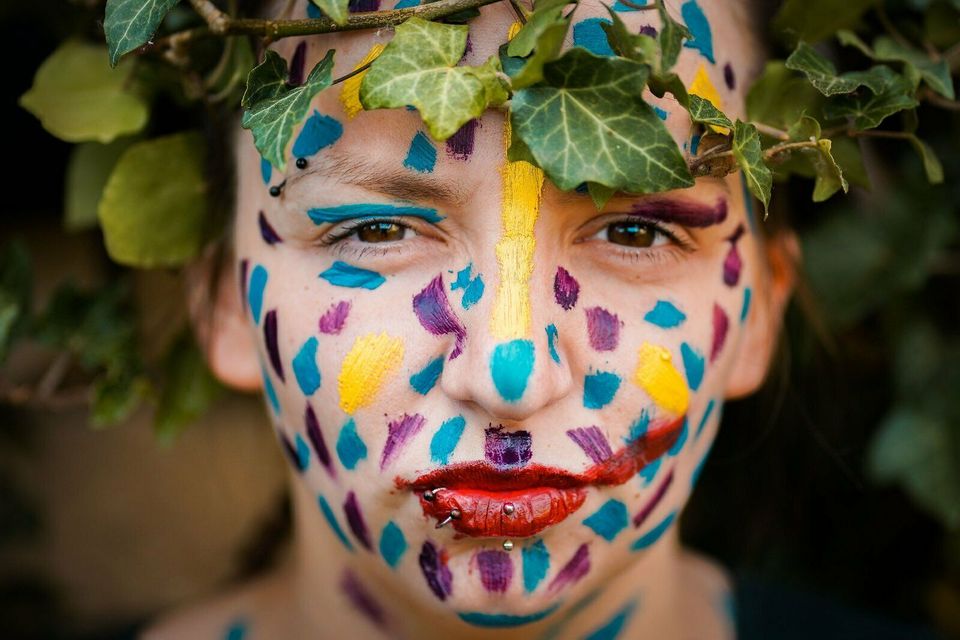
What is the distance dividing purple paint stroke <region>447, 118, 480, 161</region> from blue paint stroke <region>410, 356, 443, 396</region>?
233 millimetres

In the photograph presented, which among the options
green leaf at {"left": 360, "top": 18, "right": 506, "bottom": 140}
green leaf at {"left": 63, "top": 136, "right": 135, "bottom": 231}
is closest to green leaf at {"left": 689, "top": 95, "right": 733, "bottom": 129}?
green leaf at {"left": 360, "top": 18, "right": 506, "bottom": 140}

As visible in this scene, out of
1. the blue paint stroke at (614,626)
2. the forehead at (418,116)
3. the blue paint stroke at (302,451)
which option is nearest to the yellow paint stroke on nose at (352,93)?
the forehead at (418,116)

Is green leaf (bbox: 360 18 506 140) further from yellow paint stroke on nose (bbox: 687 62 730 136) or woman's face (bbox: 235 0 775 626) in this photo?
yellow paint stroke on nose (bbox: 687 62 730 136)

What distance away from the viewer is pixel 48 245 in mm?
2402

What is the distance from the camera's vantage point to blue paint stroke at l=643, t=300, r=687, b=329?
1312 millimetres

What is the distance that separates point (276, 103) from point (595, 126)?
0.35 meters

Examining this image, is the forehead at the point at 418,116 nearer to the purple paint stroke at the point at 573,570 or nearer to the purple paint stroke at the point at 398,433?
the purple paint stroke at the point at 398,433

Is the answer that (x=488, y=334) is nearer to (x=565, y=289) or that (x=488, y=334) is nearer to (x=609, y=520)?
(x=565, y=289)

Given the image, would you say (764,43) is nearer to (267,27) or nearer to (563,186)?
(563,186)

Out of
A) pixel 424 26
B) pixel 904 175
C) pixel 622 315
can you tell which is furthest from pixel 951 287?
pixel 424 26

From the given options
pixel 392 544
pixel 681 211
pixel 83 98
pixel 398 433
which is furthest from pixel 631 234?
pixel 83 98

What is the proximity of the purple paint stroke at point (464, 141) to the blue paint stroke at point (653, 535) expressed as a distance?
555 mm

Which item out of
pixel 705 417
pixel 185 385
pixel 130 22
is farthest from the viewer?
pixel 185 385

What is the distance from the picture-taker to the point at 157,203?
1600mm
